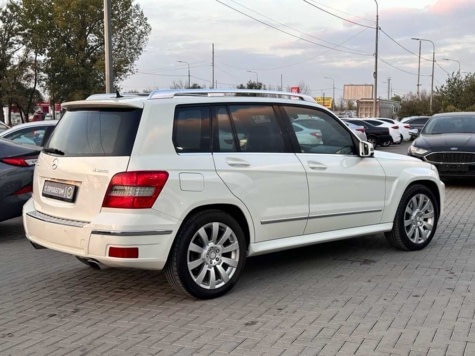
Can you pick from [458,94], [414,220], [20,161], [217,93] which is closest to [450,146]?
[414,220]

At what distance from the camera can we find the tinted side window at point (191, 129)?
468 centimetres

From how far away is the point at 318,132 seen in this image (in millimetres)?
5801

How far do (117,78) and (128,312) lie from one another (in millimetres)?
37822

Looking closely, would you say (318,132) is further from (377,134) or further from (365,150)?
(377,134)

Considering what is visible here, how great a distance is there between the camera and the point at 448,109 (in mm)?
46062

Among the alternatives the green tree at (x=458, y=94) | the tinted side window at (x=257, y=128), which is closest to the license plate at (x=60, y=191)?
the tinted side window at (x=257, y=128)

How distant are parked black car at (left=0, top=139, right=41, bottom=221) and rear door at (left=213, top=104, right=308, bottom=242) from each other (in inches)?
142

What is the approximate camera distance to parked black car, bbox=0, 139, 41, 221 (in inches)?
284

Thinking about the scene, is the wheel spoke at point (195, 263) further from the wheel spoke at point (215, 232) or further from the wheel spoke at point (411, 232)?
the wheel spoke at point (411, 232)

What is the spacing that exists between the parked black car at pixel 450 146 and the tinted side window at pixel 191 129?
27.1 ft

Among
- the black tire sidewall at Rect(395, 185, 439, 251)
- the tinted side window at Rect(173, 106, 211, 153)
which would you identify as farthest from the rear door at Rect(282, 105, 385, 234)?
the tinted side window at Rect(173, 106, 211, 153)

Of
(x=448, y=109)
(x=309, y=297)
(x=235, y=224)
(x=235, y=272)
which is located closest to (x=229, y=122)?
(x=235, y=224)

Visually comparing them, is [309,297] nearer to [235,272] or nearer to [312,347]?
[235,272]

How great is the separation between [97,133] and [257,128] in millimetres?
1465
